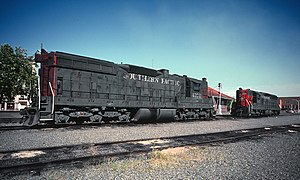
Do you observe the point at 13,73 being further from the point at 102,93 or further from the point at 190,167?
the point at 190,167

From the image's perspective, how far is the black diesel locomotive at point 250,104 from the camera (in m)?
22.9

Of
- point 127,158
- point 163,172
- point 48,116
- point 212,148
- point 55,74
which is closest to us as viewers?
point 163,172

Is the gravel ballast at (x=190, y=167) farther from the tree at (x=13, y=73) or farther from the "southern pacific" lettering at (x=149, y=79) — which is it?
the tree at (x=13, y=73)

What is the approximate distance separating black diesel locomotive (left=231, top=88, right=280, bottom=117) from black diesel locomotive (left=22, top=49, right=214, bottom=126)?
10.5 meters

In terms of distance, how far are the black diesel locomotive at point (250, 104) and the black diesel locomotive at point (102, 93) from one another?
1047cm

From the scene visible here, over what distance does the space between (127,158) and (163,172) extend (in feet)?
4.05

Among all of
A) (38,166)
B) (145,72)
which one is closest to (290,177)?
(38,166)

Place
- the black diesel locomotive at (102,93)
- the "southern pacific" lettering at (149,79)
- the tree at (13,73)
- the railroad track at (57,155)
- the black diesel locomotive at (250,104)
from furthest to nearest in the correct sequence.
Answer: the tree at (13,73) → the black diesel locomotive at (250,104) → the "southern pacific" lettering at (149,79) → the black diesel locomotive at (102,93) → the railroad track at (57,155)

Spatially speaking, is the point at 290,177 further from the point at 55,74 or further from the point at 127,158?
the point at 55,74

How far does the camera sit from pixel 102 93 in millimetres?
10914

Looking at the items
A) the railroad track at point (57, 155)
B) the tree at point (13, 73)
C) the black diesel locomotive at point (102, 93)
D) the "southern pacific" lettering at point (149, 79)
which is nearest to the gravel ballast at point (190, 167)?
the railroad track at point (57, 155)

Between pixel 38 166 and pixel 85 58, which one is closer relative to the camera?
pixel 38 166

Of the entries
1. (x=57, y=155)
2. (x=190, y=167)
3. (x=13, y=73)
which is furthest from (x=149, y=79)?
(x=13, y=73)

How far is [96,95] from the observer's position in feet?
35.0
